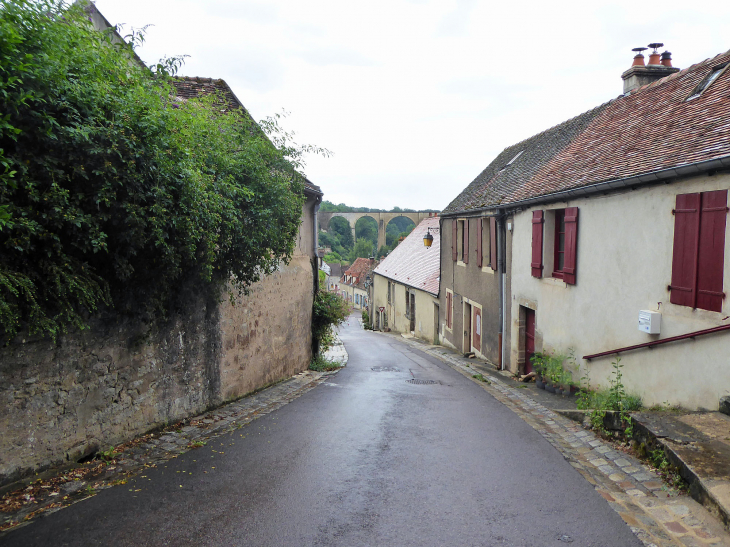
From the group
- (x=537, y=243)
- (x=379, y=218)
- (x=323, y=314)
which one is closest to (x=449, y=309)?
(x=323, y=314)

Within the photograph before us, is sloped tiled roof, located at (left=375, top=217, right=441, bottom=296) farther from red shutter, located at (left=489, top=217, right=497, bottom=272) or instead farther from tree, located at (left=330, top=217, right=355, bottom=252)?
tree, located at (left=330, top=217, right=355, bottom=252)

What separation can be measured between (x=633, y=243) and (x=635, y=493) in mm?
4142

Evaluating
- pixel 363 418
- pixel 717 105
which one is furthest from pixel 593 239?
pixel 363 418

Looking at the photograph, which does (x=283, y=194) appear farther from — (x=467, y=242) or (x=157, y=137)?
(x=467, y=242)

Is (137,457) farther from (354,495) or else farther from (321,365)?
(321,365)

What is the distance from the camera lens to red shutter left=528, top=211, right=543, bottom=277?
11.1 meters

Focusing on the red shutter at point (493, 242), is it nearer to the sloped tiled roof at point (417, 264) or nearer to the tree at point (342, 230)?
the sloped tiled roof at point (417, 264)

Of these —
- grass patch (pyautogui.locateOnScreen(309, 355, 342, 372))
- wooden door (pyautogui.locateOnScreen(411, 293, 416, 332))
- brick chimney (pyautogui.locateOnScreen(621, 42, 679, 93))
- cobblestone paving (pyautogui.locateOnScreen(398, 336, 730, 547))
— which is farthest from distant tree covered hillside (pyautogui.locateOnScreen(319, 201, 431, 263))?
cobblestone paving (pyautogui.locateOnScreen(398, 336, 730, 547))

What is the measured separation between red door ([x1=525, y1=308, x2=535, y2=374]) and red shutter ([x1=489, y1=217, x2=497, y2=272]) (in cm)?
187

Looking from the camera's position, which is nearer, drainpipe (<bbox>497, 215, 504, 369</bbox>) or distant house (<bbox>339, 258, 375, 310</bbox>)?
drainpipe (<bbox>497, 215, 504, 369</bbox>)

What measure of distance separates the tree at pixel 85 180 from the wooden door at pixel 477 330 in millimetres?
10588

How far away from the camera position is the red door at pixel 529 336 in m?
12.2

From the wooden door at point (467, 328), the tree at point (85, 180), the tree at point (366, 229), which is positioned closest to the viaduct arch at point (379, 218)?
the tree at point (366, 229)

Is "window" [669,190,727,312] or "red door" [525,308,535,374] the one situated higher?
"window" [669,190,727,312]
